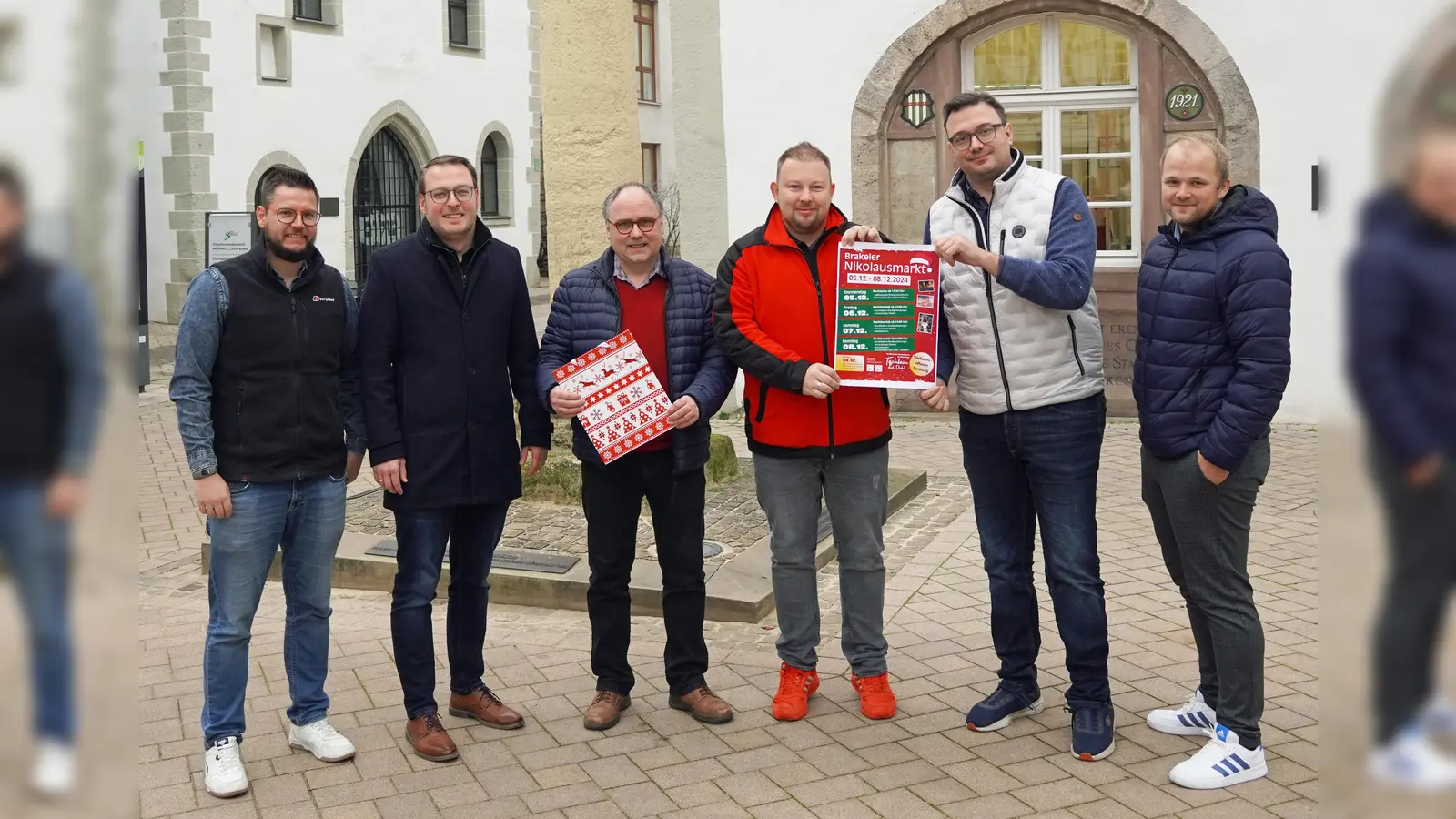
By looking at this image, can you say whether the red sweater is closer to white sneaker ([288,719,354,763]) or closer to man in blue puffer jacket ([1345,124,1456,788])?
white sneaker ([288,719,354,763])

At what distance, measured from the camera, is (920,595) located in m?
6.20

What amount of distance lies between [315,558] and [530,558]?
2.19m

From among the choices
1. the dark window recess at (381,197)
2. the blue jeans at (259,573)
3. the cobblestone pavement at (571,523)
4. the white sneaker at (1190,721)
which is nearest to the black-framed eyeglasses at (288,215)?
the blue jeans at (259,573)

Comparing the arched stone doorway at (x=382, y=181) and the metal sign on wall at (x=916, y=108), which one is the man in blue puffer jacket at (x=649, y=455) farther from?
the arched stone doorway at (x=382, y=181)

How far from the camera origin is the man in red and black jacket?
4.52m

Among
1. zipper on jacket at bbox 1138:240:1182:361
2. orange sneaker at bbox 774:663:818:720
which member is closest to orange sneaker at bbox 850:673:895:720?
orange sneaker at bbox 774:663:818:720

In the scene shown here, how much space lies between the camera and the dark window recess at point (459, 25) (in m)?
28.0

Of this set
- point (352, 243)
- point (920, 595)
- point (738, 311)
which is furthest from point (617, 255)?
point (352, 243)

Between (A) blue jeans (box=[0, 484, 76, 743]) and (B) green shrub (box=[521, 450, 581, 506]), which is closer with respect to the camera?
(A) blue jeans (box=[0, 484, 76, 743])

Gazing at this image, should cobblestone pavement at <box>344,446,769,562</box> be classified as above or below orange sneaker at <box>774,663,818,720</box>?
above

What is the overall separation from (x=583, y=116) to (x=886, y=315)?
3891 millimetres

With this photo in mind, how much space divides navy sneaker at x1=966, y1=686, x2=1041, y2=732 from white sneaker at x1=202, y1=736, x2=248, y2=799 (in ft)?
7.30

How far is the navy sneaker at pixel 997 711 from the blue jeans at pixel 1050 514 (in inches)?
5.4

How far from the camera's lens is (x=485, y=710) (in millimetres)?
4711
